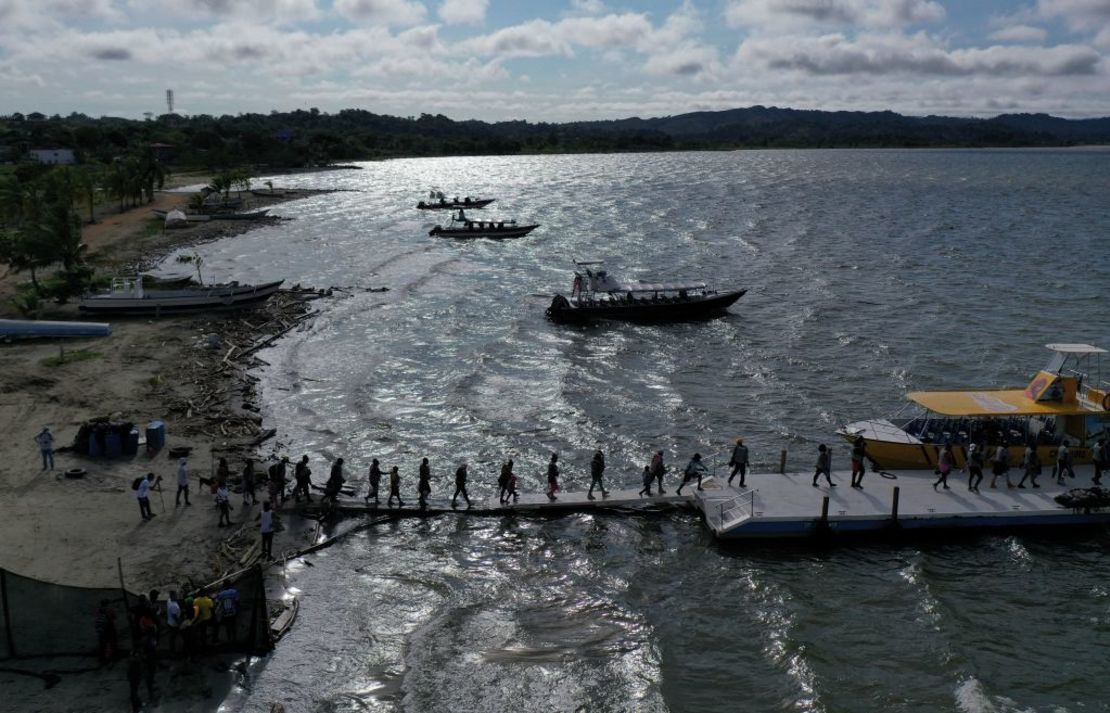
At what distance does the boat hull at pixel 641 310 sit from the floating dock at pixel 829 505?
1017 inches

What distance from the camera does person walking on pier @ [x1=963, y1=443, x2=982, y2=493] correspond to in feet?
87.5

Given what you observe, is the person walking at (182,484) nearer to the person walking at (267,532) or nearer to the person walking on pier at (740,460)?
the person walking at (267,532)

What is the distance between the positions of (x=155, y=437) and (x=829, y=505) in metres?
21.4

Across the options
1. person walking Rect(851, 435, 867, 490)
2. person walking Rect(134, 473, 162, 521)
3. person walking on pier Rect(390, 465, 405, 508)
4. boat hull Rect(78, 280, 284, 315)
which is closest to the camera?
person walking Rect(134, 473, 162, 521)

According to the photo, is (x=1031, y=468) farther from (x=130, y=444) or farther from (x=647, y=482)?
(x=130, y=444)

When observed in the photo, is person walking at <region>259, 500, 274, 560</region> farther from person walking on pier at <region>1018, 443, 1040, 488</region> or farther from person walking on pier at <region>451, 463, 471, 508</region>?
person walking on pier at <region>1018, 443, 1040, 488</region>

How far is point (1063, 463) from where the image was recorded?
26891 mm

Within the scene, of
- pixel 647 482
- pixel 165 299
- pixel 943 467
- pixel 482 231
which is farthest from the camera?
pixel 482 231

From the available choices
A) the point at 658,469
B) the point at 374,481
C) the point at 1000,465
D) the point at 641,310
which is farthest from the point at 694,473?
the point at 641,310

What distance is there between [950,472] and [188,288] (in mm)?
41820

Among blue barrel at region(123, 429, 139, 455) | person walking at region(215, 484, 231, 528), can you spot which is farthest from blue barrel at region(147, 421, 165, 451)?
person walking at region(215, 484, 231, 528)

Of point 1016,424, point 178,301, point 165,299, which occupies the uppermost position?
point 165,299

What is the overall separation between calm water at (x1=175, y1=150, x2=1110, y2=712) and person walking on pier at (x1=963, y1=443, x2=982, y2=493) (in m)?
1.91

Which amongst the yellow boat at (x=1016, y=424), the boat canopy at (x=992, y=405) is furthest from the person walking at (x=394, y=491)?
the boat canopy at (x=992, y=405)
